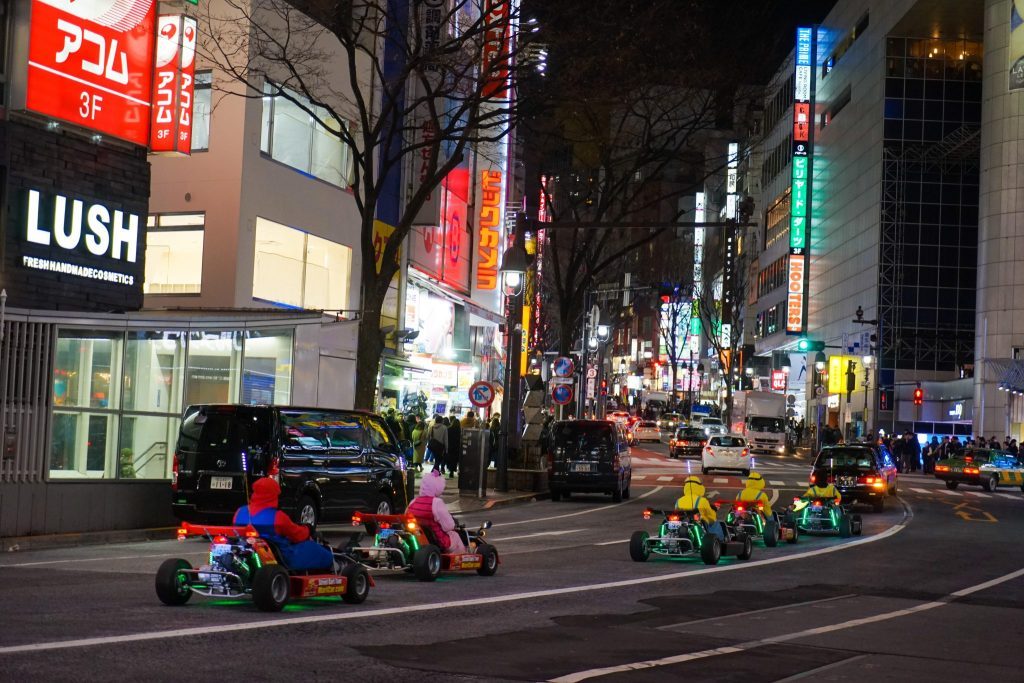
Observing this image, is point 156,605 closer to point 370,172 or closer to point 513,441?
point 370,172

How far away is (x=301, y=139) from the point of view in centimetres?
3434

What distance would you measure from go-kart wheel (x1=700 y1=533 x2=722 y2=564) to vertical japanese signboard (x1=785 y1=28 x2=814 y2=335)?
83.0 meters

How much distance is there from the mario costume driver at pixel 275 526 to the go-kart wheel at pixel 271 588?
15.2 inches

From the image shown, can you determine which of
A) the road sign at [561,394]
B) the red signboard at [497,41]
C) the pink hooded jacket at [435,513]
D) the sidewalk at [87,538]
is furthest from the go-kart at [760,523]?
the road sign at [561,394]

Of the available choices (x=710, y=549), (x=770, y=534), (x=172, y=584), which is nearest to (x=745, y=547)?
(x=710, y=549)

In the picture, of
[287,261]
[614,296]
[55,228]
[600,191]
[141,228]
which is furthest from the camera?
[614,296]

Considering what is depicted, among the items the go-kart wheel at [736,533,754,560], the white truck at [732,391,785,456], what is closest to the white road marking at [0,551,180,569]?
the go-kart wheel at [736,533,754,560]

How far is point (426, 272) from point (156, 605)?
31.6 meters

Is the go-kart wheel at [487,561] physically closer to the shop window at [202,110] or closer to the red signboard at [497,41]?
the red signboard at [497,41]

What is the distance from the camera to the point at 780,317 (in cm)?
10969

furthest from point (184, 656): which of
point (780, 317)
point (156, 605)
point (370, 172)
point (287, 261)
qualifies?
point (780, 317)

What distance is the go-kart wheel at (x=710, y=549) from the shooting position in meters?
18.7

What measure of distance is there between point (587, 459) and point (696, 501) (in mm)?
13660

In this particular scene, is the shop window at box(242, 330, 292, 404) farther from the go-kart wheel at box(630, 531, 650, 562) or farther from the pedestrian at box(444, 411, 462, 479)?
the pedestrian at box(444, 411, 462, 479)
